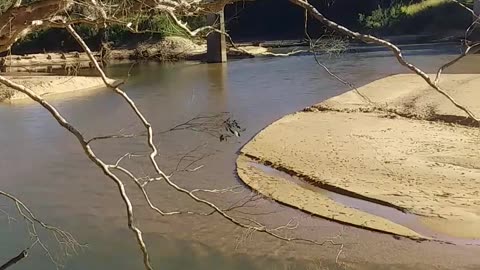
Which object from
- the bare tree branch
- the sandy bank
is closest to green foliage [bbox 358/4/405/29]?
the sandy bank

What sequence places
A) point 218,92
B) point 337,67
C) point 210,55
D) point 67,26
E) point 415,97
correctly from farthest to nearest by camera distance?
1. point 210,55
2. point 337,67
3. point 218,92
4. point 415,97
5. point 67,26

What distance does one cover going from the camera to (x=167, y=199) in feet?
35.7

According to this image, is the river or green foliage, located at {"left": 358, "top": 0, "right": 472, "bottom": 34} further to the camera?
green foliage, located at {"left": 358, "top": 0, "right": 472, "bottom": 34}

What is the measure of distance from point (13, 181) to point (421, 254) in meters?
7.37

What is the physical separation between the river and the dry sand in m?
0.56

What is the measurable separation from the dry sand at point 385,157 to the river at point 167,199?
0.56 meters

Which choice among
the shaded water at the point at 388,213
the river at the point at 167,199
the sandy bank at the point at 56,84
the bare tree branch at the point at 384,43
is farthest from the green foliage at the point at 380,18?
the bare tree branch at the point at 384,43

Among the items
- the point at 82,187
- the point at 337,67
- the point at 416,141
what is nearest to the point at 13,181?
the point at 82,187

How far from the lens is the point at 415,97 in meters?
19.7

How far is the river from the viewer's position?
840cm

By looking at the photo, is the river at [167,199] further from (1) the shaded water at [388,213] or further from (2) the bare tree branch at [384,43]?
(2) the bare tree branch at [384,43]

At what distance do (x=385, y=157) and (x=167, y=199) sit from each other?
4433 mm

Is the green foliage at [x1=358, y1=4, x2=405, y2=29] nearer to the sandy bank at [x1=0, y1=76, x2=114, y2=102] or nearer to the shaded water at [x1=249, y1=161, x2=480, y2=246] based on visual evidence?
the sandy bank at [x1=0, y1=76, x2=114, y2=102]

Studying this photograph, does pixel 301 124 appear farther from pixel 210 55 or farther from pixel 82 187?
pixel 210 55
